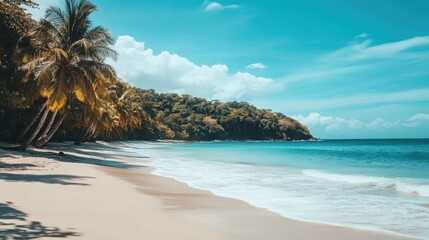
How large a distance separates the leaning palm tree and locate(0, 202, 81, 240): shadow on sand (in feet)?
48.5

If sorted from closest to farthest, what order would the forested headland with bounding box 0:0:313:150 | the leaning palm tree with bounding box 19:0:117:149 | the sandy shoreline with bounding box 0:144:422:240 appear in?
the sandy shoreline with bounding box 0:144:422:240 < the forested headland with bounding box 0:0:313:150 < the leaning palm tree with bounding box 19:0:117:149

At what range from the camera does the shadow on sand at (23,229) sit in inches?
196

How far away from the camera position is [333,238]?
5887 mm

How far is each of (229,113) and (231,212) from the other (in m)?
154

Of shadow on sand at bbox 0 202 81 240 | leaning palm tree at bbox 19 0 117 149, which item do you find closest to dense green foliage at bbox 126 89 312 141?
leaning palm tree at bbox 19 0 117 149

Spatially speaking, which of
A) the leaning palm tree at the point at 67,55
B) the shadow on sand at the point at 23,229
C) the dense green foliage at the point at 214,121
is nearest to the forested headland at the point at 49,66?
the leaning palm tree at the point at 67,55

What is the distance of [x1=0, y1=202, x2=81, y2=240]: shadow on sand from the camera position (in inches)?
196

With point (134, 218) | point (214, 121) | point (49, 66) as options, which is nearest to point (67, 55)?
point (49, 66)

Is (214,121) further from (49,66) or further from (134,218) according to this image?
(134,218)

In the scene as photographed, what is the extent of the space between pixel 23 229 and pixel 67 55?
17657 mm

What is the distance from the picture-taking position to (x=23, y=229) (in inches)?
208

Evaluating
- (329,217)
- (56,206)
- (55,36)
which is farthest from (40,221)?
(55,36)

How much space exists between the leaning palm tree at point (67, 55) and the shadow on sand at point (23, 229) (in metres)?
14.8

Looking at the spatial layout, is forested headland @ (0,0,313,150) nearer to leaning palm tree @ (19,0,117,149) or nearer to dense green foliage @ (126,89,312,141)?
leaning palm tree @ (19,0,117,149)
